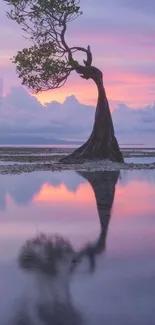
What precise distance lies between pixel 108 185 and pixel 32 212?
9100mm

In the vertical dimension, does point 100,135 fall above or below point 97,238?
above

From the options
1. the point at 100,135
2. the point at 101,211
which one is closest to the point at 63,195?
the point at 101,211

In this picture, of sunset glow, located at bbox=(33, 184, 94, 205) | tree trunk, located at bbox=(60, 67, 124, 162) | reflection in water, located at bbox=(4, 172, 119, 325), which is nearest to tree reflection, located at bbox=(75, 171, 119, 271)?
reflection in water, located at bbox=(4, 172, 119, 325)

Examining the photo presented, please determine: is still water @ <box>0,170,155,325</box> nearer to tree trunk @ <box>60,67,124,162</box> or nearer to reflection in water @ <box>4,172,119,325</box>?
reflection in water @ <box>4,172,119,325</box>

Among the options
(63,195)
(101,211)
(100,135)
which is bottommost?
(63,195)

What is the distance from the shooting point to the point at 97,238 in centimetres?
1067

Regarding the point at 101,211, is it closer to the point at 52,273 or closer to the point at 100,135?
the point at 52,273

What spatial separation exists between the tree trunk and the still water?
17122mm

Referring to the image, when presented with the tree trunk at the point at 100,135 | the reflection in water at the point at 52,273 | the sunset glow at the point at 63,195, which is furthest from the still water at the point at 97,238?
the tree trunk at the point at 100,135

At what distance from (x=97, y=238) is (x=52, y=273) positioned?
9.77ft

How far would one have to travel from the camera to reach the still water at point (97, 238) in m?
6.37

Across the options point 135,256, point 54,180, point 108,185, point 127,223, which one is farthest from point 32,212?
point 54,180

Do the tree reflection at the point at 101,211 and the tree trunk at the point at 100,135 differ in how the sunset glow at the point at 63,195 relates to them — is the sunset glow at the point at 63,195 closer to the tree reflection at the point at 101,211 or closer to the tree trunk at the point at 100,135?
the tree reflection at the point at 101,211

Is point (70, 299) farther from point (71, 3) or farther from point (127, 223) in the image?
point (71, 3)
